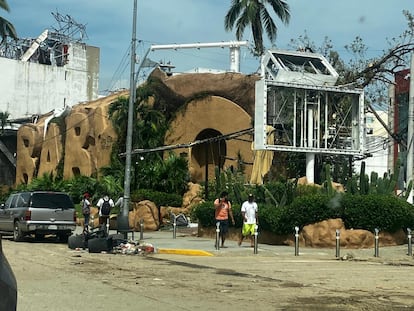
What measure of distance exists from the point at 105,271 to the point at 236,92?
28442 mm

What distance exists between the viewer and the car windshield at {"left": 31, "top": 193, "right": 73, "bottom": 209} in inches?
951

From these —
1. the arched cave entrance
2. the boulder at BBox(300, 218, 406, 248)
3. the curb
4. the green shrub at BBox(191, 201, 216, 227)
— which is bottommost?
the curb

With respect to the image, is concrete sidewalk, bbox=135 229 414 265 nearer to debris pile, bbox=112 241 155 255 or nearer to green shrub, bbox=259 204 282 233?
green shrub, bbox=259 204 282 233

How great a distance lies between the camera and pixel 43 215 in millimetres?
23891

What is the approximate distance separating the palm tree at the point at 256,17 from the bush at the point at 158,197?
376 inches

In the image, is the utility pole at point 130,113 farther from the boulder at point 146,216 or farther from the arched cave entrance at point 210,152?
the arched cave entrance at point 210,152

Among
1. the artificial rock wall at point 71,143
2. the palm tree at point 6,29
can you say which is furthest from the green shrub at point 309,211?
the palm tree at point 6,29

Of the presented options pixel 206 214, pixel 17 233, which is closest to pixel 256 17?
pixel 206 214

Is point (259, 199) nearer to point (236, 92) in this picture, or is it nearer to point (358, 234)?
point (358, 234)

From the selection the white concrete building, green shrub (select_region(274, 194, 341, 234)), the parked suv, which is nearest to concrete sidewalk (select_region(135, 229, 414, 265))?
green shrub (select_region(274, 194, 341, 234))

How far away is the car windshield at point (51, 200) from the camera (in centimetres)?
2416

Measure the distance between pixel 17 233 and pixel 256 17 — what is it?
723 inches

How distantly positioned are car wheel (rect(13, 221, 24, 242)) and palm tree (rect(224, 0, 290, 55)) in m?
17.1

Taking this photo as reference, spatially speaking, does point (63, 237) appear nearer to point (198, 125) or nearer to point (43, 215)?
point (43, 215)
